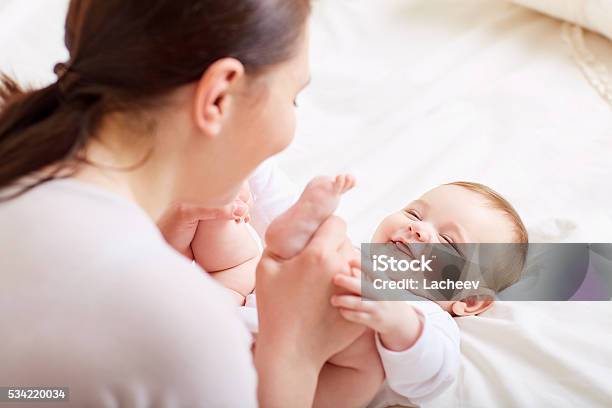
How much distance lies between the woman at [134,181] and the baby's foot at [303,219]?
119 millimetres

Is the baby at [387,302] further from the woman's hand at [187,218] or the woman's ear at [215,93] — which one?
the woman's ear at [215,93]

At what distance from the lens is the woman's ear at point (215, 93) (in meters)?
0.72

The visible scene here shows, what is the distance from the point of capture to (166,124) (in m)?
0.74

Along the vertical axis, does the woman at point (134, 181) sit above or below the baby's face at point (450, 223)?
above

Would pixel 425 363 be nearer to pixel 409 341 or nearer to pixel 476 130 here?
pixel 409 341

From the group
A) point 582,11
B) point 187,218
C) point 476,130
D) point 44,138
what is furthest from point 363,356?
point 582,11

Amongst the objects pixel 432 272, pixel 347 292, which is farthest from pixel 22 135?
pixel 432 272

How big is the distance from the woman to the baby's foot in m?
0.12

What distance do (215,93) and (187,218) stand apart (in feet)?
1.14

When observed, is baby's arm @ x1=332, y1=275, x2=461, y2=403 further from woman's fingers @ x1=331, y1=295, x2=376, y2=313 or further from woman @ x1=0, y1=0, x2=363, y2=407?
woman @ x1=0, y1=0, x2=363, y2=407

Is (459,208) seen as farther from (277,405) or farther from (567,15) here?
(567,15)

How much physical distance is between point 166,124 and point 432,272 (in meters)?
0.49

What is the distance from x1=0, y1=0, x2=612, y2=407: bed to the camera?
1010 mm

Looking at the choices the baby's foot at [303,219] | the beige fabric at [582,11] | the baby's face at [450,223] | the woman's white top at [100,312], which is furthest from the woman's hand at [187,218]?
the beige fabric at [582,11]
